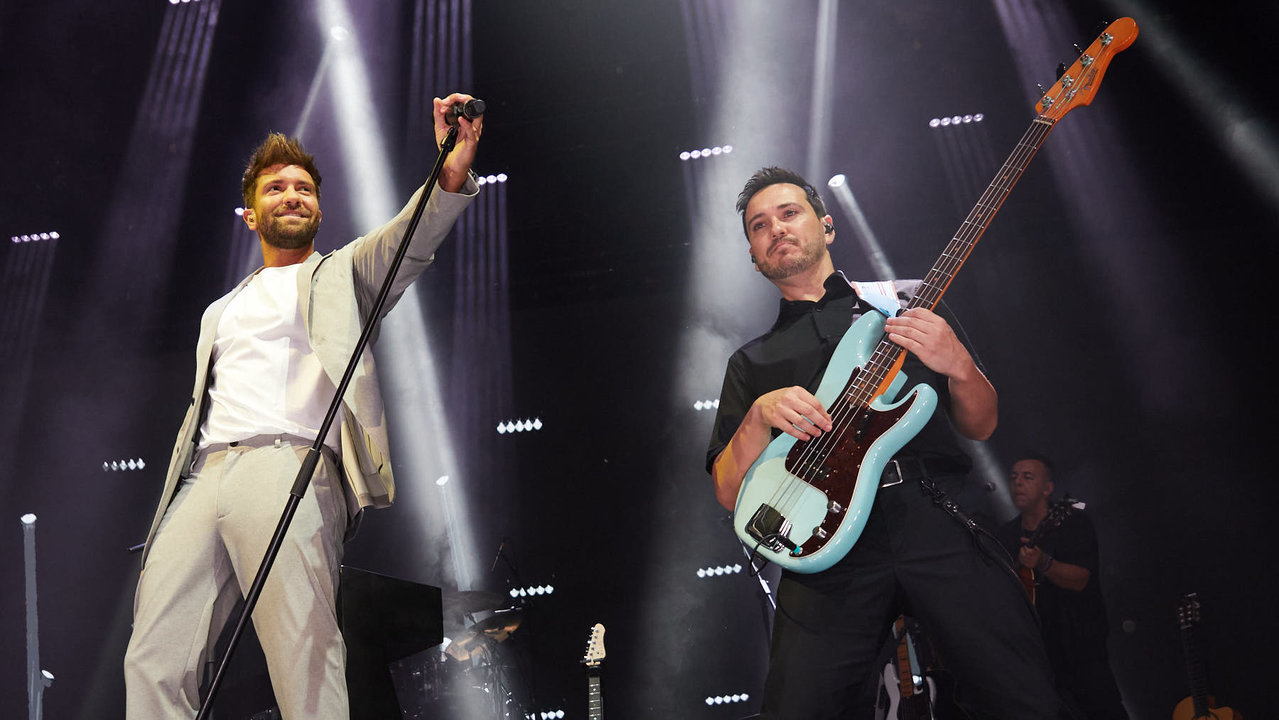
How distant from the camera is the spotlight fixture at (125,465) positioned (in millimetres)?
5292

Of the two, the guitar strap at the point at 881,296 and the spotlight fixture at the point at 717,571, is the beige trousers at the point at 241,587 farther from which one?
the spotlight fixture at the point at 717,571

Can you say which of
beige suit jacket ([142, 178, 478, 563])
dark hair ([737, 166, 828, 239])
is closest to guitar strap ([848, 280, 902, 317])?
dark hair ([737, 166, 828, 239])

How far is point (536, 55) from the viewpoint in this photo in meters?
4.79

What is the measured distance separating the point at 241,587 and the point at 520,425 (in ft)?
9.92

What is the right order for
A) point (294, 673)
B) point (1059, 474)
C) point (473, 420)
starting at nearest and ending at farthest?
point (294, 673), point (1059, 474), point (473, 420)

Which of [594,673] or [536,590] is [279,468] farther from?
A: [536,590]

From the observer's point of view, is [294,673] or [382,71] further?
[382,71]

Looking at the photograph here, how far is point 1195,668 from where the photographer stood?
411cm

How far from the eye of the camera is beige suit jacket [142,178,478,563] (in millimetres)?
2275

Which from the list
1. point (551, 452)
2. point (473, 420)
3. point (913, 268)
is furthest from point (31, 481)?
point (913, 268)

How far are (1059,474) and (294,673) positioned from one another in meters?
4.02

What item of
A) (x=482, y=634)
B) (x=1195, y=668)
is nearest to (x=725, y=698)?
(x=482, y=634)

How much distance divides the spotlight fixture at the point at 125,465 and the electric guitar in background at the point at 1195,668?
5.66 metres

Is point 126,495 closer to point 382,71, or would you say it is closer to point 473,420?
point 473,420
